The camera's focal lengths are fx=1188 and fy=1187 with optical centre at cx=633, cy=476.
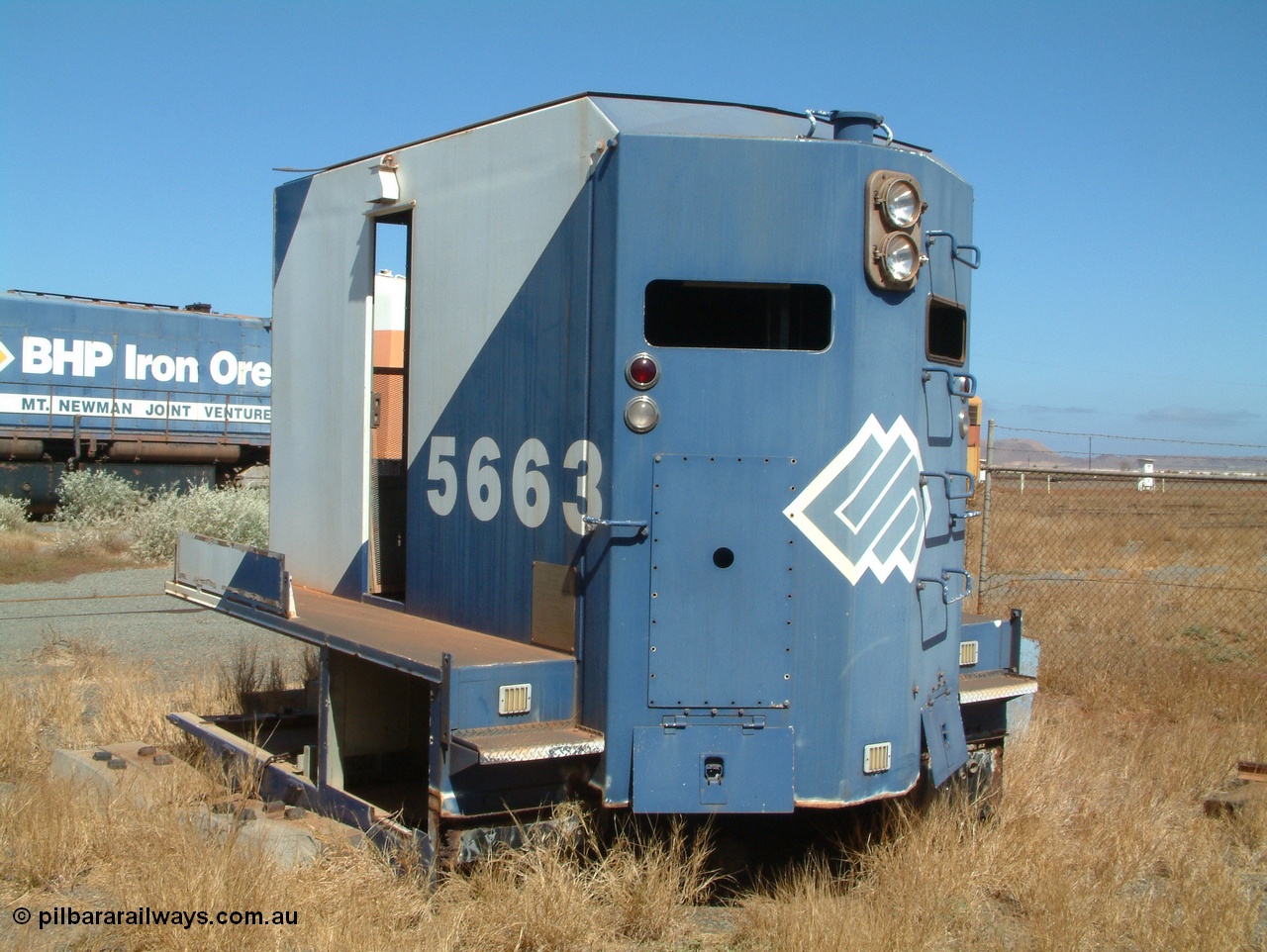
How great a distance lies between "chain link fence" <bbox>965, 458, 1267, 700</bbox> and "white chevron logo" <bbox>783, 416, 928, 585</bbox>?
3.34m

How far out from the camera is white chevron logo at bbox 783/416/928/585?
4637 mm

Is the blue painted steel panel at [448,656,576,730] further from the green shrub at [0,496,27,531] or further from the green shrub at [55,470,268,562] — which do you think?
the green shrub at [0,496,27,531]

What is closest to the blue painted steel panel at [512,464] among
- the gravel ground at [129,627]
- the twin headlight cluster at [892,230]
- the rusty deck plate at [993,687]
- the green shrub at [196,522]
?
the twin headlight cluster at [892,230]

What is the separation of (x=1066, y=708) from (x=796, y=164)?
19.2ft

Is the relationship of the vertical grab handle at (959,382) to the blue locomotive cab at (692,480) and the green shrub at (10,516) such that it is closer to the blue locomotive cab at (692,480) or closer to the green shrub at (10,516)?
the blue locomotive cab at (692,480)

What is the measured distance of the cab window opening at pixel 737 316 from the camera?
15.7 ft

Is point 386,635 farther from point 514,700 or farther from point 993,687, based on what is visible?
point 993,687

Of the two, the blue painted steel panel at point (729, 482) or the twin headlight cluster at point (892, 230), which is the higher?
the twin headlight cluster at point (892, 230)

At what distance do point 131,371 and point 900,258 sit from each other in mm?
24974

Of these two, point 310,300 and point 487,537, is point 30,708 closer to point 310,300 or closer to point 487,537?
point 310,300

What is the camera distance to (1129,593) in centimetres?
1513

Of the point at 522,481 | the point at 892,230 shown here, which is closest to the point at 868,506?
the point at 892,230

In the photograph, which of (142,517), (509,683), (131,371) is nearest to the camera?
(509,683)

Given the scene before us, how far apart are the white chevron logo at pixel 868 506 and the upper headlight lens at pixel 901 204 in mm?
800
